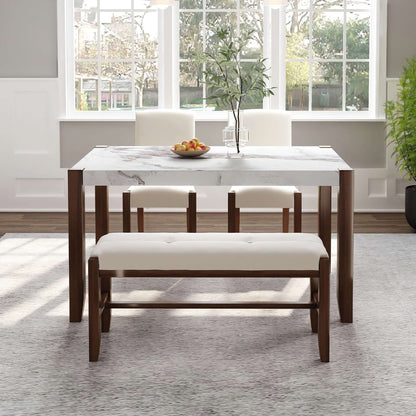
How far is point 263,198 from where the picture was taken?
526cm

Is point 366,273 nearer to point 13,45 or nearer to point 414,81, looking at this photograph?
point 414,81

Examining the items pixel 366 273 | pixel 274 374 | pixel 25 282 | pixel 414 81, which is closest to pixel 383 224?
pixel 414 81

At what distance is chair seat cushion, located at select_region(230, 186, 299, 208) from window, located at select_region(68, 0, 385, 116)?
1.95 metres

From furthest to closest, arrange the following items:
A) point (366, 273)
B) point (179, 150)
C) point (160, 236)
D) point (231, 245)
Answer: point (366, 273), point (179, 150), point (160, 236), point (231, 245)

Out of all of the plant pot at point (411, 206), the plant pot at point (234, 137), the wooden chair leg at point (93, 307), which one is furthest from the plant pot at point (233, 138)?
the plant pot at point (411, 206)

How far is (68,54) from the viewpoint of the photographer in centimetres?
706

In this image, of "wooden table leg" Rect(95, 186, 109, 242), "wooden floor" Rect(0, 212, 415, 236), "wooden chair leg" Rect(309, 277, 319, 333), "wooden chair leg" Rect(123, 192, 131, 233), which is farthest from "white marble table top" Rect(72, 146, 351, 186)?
"wooden floor" Rect(0, 212, 415, 236)

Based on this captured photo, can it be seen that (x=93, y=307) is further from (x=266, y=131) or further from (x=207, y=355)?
(x=266, y=131)

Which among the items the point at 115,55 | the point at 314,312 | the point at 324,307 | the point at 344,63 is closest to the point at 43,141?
the point at 115,55

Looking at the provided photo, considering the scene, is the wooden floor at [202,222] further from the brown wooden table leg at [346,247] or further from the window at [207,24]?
the brown wooden table leg at [346,247]

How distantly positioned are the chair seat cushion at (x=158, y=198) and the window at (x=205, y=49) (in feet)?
6.26

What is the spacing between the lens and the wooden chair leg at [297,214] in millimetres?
5117

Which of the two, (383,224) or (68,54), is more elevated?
(68,54)

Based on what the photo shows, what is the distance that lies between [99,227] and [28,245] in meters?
1.28
